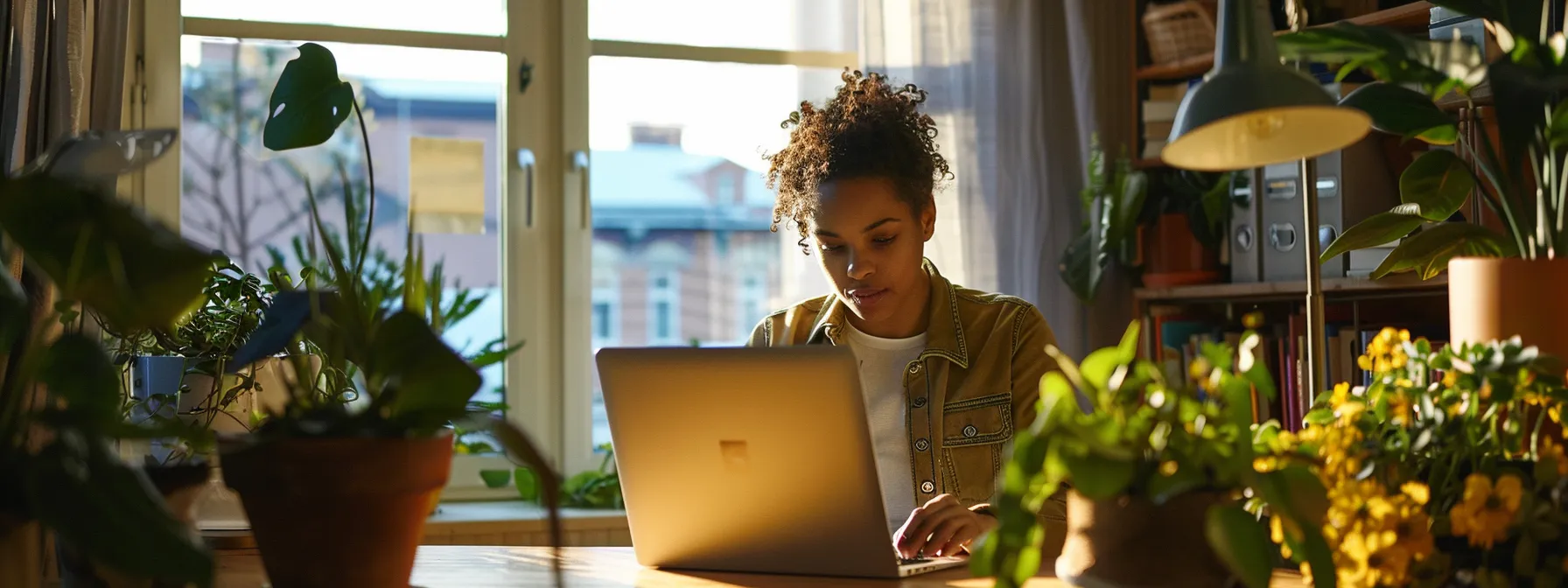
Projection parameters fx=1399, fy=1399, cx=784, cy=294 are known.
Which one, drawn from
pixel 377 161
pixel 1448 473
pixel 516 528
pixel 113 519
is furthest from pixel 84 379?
pixel 377 161

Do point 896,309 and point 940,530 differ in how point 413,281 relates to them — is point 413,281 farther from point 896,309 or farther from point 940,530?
point 896,309

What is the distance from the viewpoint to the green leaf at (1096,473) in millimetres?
862

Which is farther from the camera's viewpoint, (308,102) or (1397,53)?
(308,102)

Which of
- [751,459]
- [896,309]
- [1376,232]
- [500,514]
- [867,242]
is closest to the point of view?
[751,459]

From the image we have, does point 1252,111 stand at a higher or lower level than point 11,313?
higher

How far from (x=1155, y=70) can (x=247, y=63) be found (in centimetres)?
217

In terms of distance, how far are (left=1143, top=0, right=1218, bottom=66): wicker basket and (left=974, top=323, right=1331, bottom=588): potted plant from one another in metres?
2.60

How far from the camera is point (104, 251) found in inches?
34.3

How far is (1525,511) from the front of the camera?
97cm

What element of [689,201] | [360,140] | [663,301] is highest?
[360,140]

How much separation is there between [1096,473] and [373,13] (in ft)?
9.20

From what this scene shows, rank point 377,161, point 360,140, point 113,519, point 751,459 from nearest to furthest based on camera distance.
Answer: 1. point 113,519
2. point 751,459
3. point 360,140
4. point 377,161

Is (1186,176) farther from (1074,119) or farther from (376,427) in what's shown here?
(376,427)

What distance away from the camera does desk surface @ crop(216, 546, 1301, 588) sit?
128 cm
